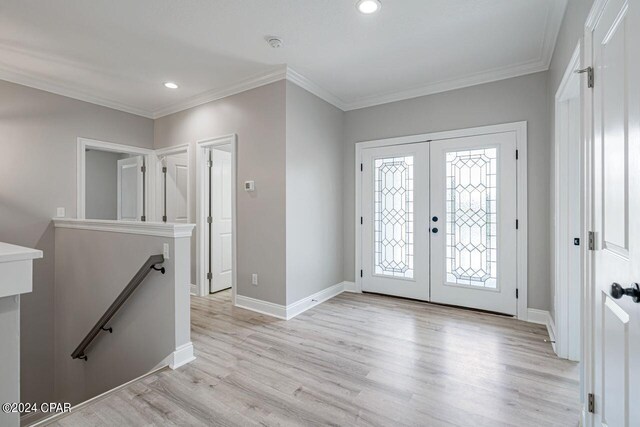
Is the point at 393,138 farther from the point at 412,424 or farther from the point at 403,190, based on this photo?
the point at 412,424

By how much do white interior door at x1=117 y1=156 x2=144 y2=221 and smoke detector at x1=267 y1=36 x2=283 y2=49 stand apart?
130 inches

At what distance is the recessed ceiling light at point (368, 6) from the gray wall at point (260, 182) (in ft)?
4.13

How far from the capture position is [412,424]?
1.68 meters

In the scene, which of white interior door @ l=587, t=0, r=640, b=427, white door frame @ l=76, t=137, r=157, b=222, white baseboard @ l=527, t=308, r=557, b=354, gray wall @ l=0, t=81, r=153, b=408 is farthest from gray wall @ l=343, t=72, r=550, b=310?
gray wall @ l=0, t=81, r=153, b=408

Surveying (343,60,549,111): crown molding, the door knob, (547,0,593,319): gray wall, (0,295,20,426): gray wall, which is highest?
(343,60,549,111): crown molding

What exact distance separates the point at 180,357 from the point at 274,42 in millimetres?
2783

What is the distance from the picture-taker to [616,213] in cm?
120

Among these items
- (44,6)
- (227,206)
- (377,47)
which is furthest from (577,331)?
(44,6)

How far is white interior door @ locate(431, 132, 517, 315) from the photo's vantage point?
129 inches

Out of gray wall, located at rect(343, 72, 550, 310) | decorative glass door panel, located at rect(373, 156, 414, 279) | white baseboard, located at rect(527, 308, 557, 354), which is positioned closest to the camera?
white baseboard, located at rect(527, 308, 557, 354)

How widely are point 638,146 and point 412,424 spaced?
5.41 ft

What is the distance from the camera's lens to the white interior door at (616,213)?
3.36 feet

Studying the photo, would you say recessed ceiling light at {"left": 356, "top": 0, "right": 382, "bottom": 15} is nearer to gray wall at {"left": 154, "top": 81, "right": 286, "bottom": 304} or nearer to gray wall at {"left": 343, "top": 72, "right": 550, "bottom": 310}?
gray wall at {"left": 154, "top": 81, "right": 286, "bottom": 304}

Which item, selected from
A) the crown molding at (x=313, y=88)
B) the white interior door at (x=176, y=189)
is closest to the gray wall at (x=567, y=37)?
the crown molding at (x=313, y=88)
